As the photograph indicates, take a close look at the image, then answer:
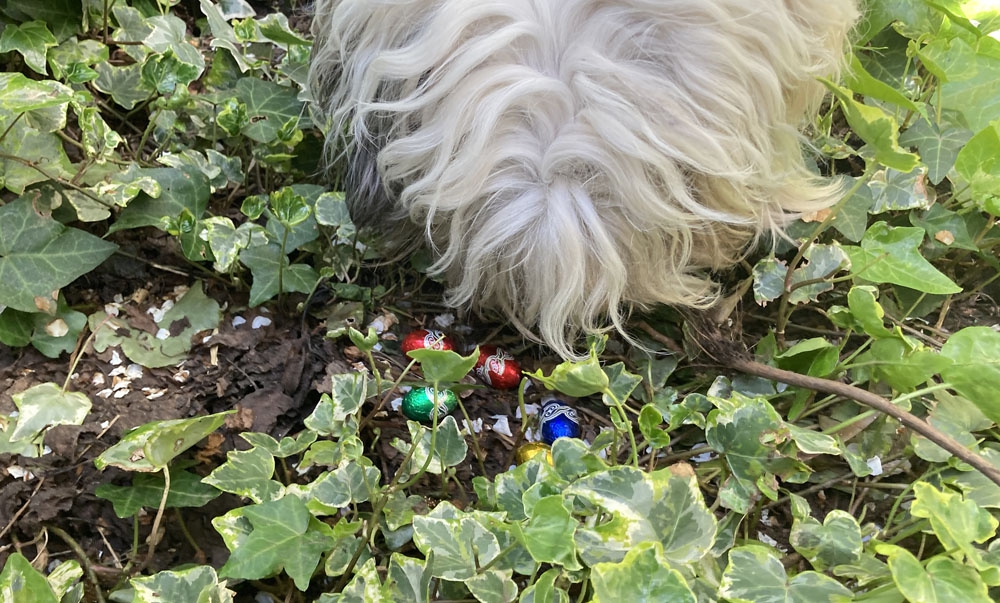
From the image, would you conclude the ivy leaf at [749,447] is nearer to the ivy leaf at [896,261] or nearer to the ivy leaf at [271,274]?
the ivy leaf at [896,261]

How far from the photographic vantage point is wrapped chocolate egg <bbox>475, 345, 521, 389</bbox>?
1628 mm

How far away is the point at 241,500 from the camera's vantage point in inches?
53.6

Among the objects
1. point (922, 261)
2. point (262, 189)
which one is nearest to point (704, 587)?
point (922, 261)

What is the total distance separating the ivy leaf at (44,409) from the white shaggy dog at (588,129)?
75 cm

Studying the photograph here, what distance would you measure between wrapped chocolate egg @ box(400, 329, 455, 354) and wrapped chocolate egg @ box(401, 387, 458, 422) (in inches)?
5.0

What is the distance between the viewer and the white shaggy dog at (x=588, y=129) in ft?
4.09

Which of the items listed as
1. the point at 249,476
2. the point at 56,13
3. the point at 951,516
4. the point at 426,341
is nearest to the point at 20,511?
the point at 249,476

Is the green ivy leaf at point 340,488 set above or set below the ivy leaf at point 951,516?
below

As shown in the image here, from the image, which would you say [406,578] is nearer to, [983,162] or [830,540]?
[830,540]

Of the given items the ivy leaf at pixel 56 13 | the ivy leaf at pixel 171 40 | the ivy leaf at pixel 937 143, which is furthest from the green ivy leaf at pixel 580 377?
the ivy leaf at pixel 56 13

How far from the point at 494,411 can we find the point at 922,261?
3.11 ft

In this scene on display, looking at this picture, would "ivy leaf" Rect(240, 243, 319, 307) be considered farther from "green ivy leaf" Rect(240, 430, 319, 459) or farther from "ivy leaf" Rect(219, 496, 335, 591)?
"ivy leaf" Rect(219, 496, 335, 591)

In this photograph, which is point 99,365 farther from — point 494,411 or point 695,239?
point 695,239

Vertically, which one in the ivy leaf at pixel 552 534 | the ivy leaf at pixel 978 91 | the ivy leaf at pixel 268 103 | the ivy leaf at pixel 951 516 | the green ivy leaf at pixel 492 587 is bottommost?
the green ivy leaf at pixel 492 587
